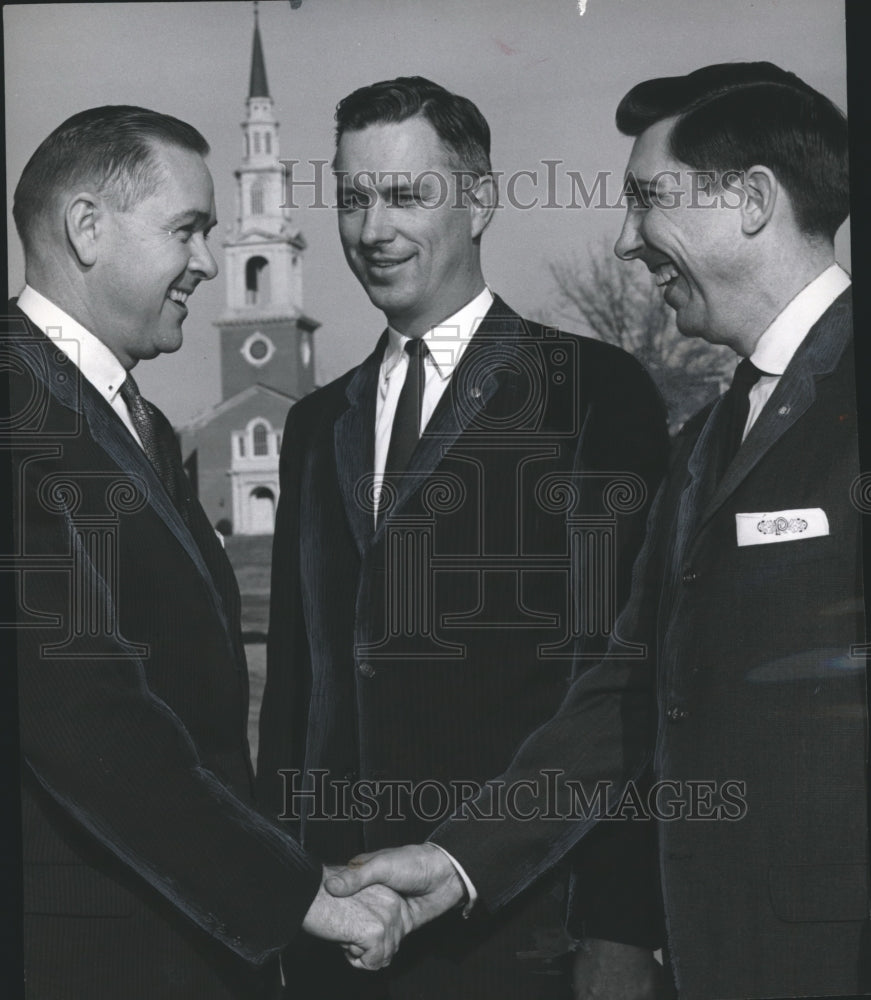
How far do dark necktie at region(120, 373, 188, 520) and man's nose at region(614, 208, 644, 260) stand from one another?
128 cm

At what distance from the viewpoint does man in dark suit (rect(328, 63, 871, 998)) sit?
310 centimetres

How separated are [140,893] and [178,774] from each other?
313 millimetres

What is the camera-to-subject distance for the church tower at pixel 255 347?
131 inches

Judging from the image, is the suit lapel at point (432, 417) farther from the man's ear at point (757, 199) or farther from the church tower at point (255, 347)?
the man's ear at point (757, 199)

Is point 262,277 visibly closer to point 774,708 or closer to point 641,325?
point 641,325

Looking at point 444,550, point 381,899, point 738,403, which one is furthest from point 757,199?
point 381,899

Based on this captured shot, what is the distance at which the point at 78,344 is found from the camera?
126 inches

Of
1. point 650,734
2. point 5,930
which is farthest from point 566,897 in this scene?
point 5,930

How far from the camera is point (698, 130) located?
3293 mm

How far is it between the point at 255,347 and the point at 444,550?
29.8 inches

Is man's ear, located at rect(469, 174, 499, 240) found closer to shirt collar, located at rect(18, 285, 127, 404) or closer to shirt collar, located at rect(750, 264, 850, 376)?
shirt collar, located at rect(750, 264, 850, 376)

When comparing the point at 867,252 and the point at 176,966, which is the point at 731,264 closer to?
the point at 867,252

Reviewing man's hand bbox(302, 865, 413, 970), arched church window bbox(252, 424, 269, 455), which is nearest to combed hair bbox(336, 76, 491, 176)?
arched church window bbox(252, 424, 269, 455)

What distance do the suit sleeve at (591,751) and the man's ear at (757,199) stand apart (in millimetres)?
555
